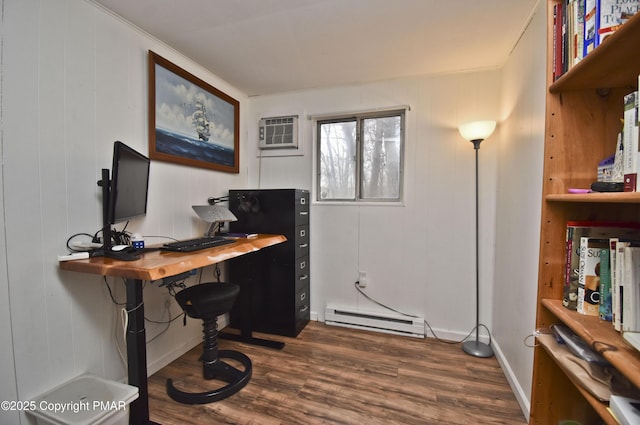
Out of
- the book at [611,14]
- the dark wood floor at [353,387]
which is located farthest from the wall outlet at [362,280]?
the book at [611,14]

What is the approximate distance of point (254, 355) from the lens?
6.57 feet

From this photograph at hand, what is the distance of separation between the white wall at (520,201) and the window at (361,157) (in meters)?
0.82

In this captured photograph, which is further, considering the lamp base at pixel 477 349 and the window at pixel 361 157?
the window at pixel 361 157

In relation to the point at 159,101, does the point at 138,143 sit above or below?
below

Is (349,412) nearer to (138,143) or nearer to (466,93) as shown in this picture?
(138,143)

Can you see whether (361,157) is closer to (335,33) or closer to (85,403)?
(335,33)

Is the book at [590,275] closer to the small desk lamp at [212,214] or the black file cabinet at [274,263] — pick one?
the black file cabinet at [274,263]

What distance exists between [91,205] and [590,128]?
7.45ft

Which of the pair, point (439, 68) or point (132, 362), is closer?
point (132, 362)

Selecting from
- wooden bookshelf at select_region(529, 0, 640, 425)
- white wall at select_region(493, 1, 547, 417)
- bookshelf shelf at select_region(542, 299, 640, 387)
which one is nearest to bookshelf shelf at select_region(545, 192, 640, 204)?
wooden bookshelf at select_region(529, 0, 640, 425)

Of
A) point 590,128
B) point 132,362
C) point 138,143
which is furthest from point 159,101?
point 590,128

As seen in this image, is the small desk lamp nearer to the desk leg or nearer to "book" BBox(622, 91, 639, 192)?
the desk leg

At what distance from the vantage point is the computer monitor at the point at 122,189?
4.03 ft

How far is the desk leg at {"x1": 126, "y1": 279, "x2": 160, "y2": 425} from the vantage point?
129cm
